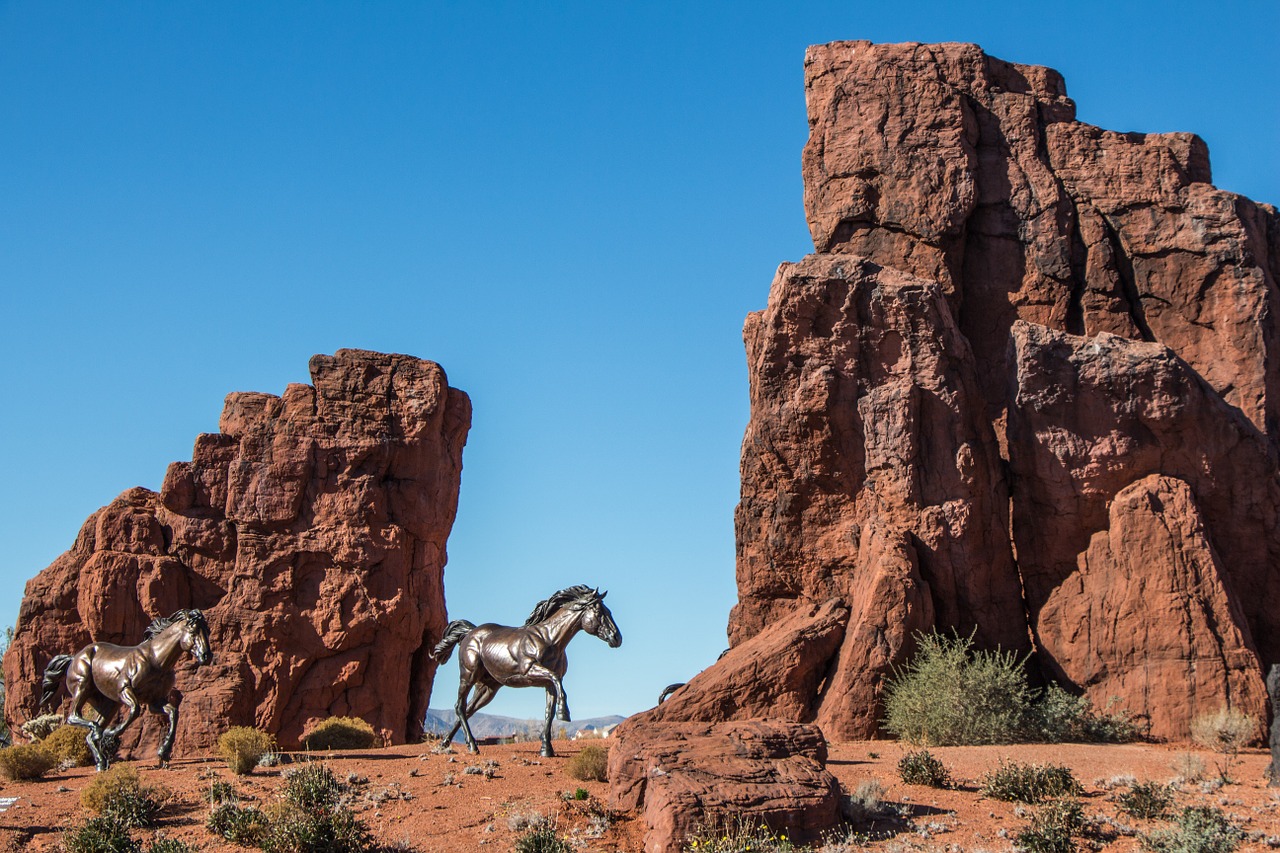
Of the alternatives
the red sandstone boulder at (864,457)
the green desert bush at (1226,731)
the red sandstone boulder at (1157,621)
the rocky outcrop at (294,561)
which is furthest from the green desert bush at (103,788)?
the green desert bush at (1226,731)

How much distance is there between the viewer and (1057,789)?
15297 mm

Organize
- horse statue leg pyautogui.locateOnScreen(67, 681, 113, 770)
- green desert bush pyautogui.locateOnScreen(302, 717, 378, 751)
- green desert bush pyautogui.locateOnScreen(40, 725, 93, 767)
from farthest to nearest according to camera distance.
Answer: green desert bush pyautogui.locateOnScreen(302, 717, 378, 751) → green desert bush pyautogui.locateOnScreen(40, 725, 93, 767) → horse statue leg pyautogui.locateOnScreen(67, 681, 113, 770)

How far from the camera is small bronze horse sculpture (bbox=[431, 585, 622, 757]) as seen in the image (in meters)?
18.0

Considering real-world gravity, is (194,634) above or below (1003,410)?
below

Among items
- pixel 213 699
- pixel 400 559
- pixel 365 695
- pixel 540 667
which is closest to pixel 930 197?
pixel 540 667

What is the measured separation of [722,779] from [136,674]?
930 centimetres

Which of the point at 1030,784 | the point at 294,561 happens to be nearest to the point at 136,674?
the point at 294,561

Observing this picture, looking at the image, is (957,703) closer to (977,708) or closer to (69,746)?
(977,708)

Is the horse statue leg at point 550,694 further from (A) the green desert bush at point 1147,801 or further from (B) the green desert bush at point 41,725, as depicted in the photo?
(B) the green desert bush at point 41,725

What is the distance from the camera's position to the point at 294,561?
29828 mm

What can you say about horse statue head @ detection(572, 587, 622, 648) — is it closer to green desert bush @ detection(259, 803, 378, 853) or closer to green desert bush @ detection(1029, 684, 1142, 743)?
green desert bush @ detection(259, 803, 378, 853)

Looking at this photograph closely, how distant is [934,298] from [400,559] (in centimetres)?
1356

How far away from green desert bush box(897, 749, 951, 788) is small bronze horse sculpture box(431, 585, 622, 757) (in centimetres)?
410

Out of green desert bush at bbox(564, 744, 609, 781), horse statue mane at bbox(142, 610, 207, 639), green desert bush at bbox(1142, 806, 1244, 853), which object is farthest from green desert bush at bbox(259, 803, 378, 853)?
green desert bush at bbox(1142, 806, 1244, 853)
